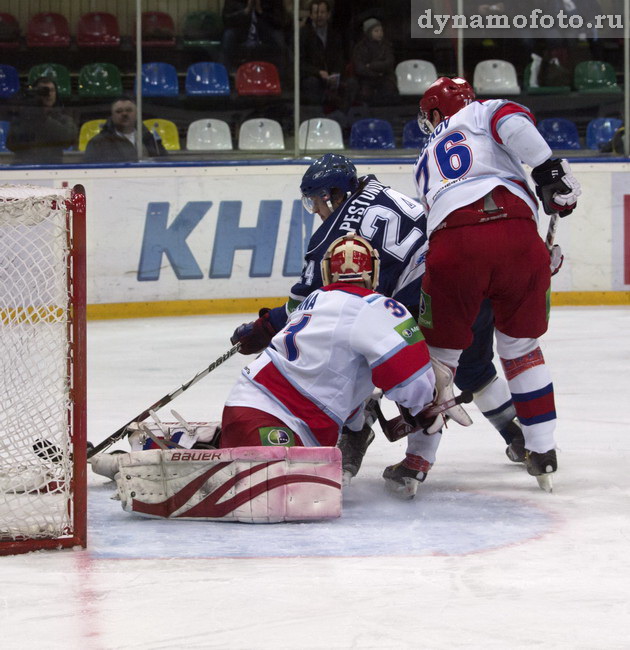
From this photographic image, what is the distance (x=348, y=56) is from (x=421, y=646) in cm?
645

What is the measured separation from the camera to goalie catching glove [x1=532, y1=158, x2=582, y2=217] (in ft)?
10.6

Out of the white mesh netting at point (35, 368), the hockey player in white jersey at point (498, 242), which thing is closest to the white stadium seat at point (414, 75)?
the hockey player in white jersey at point (498, 242)

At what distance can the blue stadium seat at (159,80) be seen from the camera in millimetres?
7773

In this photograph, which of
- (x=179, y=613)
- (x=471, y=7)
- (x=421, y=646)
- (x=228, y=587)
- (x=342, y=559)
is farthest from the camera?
(x=471, y=7)

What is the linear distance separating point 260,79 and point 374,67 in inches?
32.7

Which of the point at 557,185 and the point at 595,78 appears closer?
the point at 557,185

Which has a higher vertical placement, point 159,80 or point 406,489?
point 159,80

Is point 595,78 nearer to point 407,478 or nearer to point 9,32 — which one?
point 9,32

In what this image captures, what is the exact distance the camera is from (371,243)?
349 centimetres

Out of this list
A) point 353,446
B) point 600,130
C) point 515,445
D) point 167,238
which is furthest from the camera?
point 600,130

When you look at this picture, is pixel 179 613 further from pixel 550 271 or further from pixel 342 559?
pixel 550 271

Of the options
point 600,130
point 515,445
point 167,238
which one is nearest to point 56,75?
point 167,238

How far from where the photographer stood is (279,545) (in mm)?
2881

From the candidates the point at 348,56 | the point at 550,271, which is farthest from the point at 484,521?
the point at 348,56
